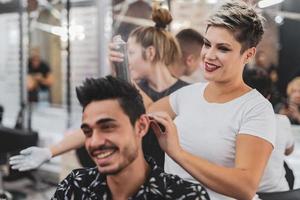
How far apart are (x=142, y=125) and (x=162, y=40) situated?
59 cm

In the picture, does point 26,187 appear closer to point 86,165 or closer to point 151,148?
point 86,165

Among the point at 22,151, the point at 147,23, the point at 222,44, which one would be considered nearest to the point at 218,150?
the point at 222,44

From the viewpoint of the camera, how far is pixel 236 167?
171 cm

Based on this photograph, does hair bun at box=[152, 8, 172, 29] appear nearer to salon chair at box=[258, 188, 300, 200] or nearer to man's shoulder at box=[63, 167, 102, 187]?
man's shoulder at box=[63, 167, 102, 187]

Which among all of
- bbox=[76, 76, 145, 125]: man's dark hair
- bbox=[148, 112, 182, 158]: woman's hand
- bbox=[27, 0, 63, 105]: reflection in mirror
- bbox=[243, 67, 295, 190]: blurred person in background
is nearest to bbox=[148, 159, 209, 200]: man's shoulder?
bbox=[148, 112, 182, 158]: woman's hand

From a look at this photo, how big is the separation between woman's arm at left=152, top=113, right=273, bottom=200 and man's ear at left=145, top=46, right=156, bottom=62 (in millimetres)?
531

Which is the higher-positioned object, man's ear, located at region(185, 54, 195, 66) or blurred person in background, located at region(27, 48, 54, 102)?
man's ear, located at region(185, 54, 195, 66)

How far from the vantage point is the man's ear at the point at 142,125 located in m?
1.70

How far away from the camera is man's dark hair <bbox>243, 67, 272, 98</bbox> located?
1818mm

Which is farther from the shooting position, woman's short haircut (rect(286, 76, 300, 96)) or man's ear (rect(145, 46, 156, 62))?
man's ear (rect(145, 46, 156, 62))

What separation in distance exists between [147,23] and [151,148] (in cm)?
68

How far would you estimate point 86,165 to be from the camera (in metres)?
2.44

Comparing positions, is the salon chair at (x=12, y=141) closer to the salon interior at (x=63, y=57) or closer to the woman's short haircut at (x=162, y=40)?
the salon interior at (x=63, y=57)

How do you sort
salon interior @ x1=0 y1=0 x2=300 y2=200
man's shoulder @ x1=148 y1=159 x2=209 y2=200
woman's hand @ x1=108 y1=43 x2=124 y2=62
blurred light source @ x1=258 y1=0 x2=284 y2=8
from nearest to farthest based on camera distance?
man's shoulder @ x1=148 y1=159 x2=209 y2=200
blurred light source @ x1=258 y1=0 x2=284 y2=8
salon interior @ x1=0 y1=0 x2=300 y2=200
woman's hand @ x1=108 y1=43 x2=124 y2=62
